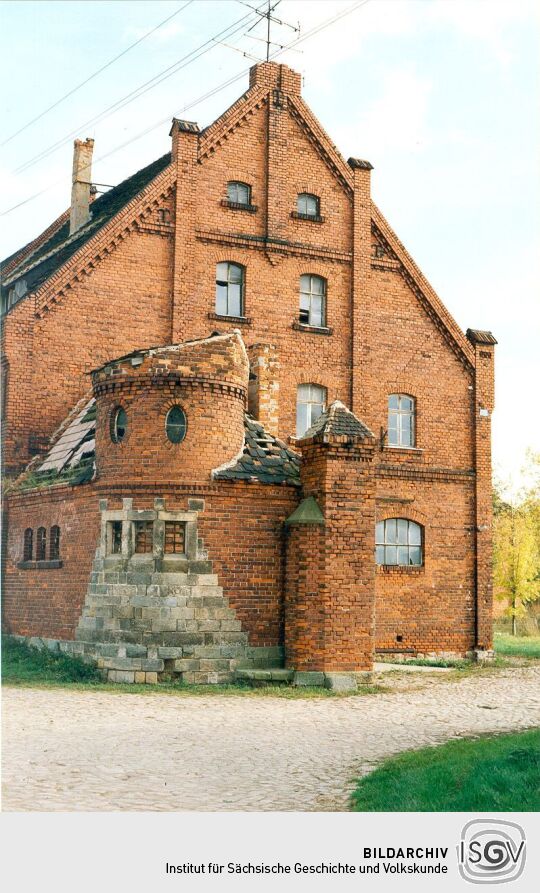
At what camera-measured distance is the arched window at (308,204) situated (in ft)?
80.4

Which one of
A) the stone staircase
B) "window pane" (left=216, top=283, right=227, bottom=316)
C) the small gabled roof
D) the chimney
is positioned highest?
the chimney

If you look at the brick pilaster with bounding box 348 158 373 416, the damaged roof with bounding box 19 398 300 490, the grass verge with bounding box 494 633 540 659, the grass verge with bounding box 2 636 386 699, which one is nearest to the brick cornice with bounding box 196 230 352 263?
the brick pilaster with bounding box 348 158 373 416

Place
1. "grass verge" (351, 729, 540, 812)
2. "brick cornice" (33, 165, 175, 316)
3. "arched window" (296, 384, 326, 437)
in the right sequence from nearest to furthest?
"grass verge" (351, 729, 540, 812) < "brick cornice" (33, 165, 175, 316) < "arched window" (296, 384, 326, 437)

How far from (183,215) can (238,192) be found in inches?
66.6

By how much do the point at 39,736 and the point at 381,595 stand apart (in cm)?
1278

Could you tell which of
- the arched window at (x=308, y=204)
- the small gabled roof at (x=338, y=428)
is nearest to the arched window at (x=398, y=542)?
the small gabled roof at (x=338, y=428)

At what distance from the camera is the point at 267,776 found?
9812 millimetres

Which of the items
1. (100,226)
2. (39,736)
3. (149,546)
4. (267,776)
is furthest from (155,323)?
(267,776)

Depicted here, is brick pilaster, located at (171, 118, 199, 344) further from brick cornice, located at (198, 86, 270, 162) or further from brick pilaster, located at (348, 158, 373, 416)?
brick pilaster, located at (348, 158, 373, 416)

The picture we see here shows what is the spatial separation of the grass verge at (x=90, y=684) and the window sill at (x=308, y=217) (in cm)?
1189

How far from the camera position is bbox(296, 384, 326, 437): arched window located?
77.6 feet

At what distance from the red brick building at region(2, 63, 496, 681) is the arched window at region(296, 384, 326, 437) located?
2.8 inches

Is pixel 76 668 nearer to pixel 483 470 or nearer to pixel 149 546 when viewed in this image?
pixel 149 546

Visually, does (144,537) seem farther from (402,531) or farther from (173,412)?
(402,531)
